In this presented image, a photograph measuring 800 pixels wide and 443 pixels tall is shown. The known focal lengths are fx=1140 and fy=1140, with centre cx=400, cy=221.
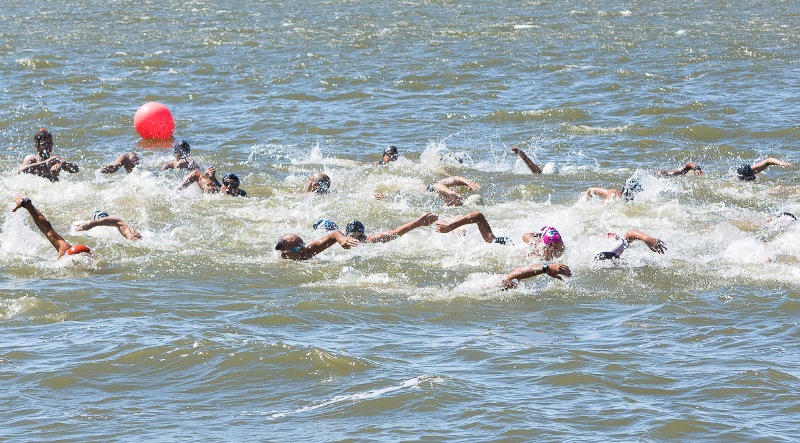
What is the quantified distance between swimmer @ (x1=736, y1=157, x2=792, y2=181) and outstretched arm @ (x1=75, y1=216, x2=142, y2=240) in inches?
395

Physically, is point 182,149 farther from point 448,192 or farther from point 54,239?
point 54,239

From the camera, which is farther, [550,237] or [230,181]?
[230,181]

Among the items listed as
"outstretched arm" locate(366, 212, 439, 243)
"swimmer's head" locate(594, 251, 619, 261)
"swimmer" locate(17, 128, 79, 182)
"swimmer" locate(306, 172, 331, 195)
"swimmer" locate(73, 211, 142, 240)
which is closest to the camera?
"swimmer's head" locate(594, 251, 619, 261)

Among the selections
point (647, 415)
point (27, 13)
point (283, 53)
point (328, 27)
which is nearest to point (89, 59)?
point (283, 53)

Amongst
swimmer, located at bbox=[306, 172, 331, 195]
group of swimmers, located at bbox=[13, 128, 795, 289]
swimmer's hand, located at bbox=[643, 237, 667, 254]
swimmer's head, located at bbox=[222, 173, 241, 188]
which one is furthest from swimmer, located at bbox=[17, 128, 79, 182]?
swimmer's hand, located at bbox=[643, 237, 667, 254]

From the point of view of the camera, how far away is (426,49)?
109ft

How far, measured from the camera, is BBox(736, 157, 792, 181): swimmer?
19.2 meters

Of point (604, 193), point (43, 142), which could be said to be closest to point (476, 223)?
point (604, 193)

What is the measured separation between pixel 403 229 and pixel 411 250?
0.49m

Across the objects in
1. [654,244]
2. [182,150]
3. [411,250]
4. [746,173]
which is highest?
[182,150]

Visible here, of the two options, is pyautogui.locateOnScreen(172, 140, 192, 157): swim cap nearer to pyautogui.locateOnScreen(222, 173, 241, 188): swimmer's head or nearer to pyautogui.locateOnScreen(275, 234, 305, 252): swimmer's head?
pyautogui.locateOnScreen(222, 173, 241, 188): swimmer's head

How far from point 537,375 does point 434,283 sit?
3.52m

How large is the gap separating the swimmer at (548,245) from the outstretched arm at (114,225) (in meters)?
5.45

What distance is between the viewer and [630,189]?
58.6 ft
